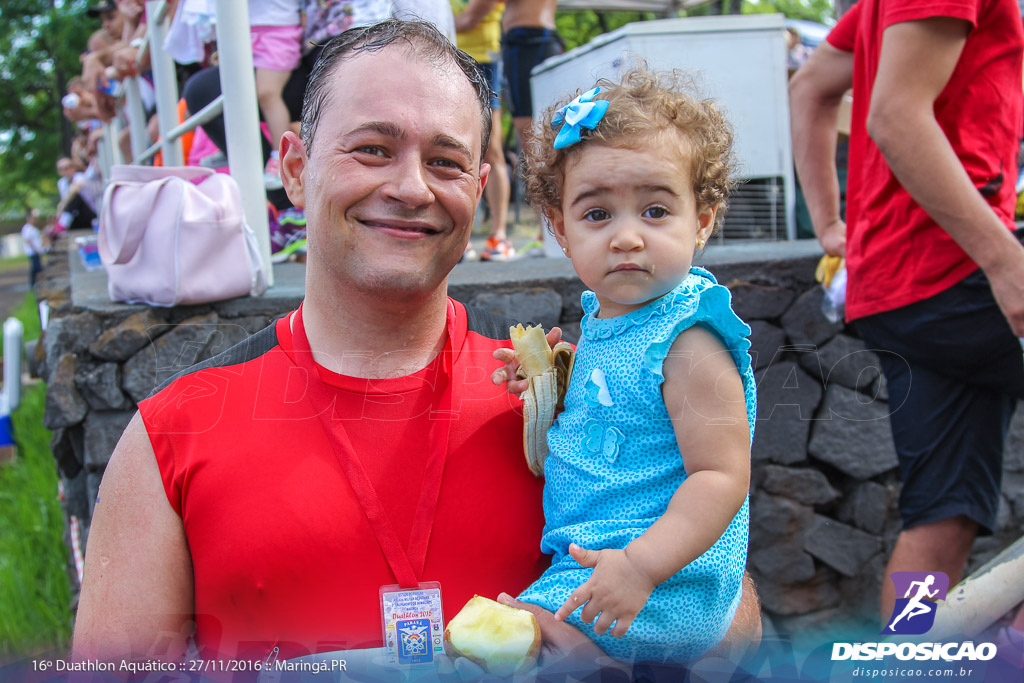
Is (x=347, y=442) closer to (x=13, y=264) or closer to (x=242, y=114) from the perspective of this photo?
(x=242, y=114)

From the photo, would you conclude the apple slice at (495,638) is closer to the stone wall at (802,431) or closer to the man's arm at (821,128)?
the stone wall at (802,431)

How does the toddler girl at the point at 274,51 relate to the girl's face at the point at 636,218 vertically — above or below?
above

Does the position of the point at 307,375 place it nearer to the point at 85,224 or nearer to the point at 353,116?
the point at 353,116

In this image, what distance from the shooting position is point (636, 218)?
1.46 metres

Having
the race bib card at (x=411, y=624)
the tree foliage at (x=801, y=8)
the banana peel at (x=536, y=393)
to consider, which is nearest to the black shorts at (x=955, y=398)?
the banana peel at (x=536, y=393)

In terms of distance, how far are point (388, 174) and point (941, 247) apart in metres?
1.48

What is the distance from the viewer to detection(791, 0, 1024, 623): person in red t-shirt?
1.93m

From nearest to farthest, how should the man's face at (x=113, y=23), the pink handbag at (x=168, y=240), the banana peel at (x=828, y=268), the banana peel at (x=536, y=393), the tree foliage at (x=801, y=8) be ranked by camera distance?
the banana peel at (x=536, y=393), the pink handbag at (x=168, y=240), the banana peel at (x=828, y=268), the man's face at (x=113, y=23), the tree foliage at (x=801, y=8)

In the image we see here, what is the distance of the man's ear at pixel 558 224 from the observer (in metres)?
1.65

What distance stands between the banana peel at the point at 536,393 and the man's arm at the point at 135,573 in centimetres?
68

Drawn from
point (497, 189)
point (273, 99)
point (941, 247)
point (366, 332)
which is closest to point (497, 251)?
point (497, 189)

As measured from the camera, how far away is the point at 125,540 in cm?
140

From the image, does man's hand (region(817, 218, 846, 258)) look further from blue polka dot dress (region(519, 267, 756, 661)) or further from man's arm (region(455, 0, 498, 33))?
man's arm (region(455, 0, 498, 33))

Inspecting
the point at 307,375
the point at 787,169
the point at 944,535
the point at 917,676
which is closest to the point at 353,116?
the point at 307,375
